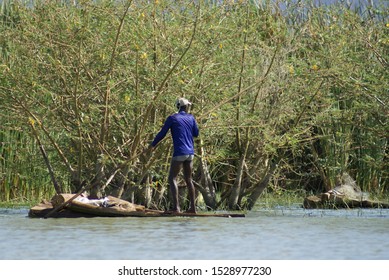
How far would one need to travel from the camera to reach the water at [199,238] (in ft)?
36.9

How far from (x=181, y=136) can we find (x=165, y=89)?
0.83 m

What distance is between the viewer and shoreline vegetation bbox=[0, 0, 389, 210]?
617 inches

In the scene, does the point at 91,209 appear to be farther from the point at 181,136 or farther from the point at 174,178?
the point at 181,136

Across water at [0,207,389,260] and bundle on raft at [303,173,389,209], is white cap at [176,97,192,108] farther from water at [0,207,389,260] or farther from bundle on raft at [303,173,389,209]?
bundle on raft at [303,173,389,209]

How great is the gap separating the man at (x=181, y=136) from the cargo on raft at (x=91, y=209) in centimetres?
53

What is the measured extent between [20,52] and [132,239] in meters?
4.86

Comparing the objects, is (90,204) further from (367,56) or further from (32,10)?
(367,56)

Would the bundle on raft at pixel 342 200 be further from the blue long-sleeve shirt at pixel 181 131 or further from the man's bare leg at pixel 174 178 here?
the blue long-sleeve shirt at pixel 181 131

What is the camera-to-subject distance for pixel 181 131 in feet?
50.0

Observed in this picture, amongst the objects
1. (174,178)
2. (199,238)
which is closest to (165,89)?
(174,178)

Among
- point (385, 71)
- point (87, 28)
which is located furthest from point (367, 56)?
point (87, 28)

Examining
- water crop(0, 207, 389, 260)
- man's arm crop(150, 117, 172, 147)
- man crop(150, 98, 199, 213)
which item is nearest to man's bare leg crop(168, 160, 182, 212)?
man crop(150, 98, 199, 213)

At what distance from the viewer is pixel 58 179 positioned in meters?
17.9

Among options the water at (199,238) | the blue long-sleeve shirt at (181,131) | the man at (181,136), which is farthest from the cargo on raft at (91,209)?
the blue long-sleeve shirt at (181,131)
